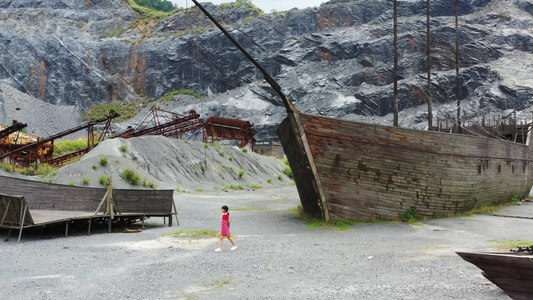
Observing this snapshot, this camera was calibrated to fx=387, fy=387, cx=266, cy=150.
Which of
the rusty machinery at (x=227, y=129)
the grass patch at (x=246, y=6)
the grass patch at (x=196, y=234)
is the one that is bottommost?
the grass patch at (x=196, y=234)

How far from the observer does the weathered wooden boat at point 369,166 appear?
1202 centimetres

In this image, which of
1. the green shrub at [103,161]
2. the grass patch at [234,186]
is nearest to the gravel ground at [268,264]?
the green shrub at [103,161]

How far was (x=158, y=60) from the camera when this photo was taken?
3994 inches

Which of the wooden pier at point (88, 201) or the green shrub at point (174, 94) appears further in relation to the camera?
the green shrub at point (174, 94)

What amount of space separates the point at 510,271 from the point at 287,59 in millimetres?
95884

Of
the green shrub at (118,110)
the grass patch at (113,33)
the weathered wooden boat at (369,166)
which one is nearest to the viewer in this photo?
the weathered wooden boat at (369,166)

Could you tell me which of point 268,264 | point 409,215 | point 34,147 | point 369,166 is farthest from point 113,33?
point 268,264

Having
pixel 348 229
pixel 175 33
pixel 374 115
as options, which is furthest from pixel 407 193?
pixel 175 33

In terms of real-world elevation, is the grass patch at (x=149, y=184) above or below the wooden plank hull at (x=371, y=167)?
below

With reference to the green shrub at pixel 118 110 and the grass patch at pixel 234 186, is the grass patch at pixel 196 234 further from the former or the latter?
the green shrub at pixel 118 110

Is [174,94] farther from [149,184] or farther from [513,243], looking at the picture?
[513,243]

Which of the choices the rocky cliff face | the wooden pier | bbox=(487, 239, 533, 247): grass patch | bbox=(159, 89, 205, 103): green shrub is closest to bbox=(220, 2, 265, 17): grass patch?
the rocky cliff face

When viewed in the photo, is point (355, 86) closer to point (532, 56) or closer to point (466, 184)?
point (532, 56)

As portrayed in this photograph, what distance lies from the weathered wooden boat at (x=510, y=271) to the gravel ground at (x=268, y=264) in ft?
2.37
